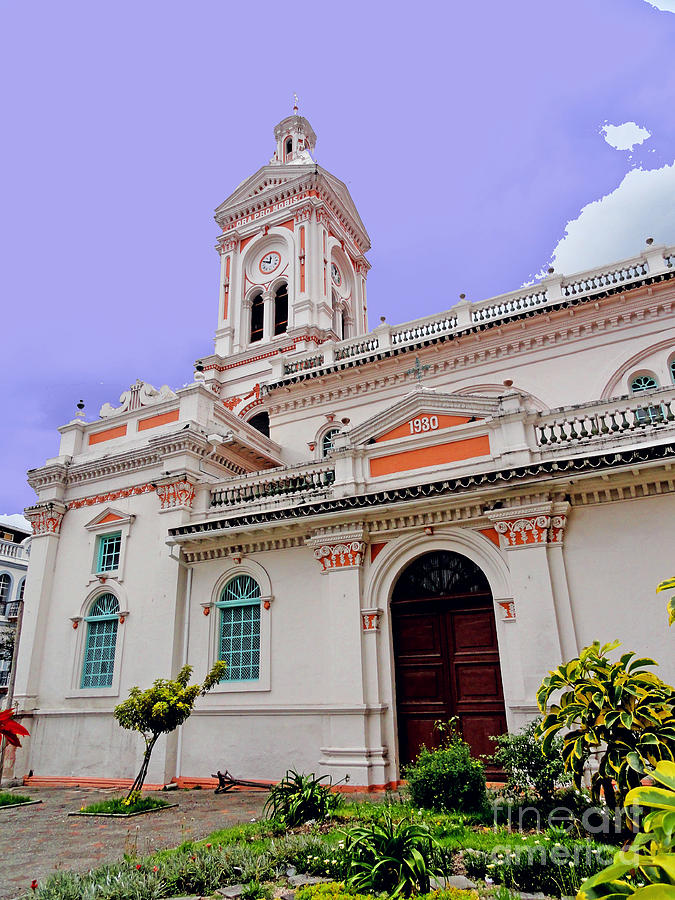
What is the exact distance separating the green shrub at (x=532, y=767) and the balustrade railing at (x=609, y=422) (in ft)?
18.4

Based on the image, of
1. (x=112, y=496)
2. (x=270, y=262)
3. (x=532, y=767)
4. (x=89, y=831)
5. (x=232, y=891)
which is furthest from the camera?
(x=270, y=262)

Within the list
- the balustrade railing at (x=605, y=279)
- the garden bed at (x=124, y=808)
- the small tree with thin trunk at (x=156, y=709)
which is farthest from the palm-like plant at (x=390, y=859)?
the balustrade railing at (x=605, y=279)

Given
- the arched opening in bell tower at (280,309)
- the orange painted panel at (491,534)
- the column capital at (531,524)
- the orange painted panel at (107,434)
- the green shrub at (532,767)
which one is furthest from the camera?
the arched opening in bell tower at (280,309)

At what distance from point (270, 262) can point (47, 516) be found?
16.0m

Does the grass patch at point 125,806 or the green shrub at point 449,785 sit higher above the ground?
the green shrub at point 449,785

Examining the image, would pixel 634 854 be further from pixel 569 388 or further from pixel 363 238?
pixel 363 238

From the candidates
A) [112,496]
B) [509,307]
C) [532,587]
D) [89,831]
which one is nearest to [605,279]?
[509,307]

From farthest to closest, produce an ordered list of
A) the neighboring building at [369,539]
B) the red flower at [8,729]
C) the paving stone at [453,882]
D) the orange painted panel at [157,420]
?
the orange painted panel at [157,420] → the red flower at [8,729] → the neighboring building at [369,539] → the paving stone at [453,882]

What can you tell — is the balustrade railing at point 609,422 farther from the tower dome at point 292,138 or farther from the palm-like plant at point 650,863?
the tower dome at point 292,138

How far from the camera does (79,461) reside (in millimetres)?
18281

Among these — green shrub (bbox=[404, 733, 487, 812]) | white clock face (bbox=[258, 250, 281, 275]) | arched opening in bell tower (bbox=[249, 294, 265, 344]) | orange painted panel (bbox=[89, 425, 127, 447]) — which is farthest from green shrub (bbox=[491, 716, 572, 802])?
white clock face (bbox=[258, 250, 281, 275])

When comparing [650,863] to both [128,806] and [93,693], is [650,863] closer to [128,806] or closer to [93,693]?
[128,806]

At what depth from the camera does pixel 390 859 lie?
18.5ft

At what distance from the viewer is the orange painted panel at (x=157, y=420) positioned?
17.3 meters
